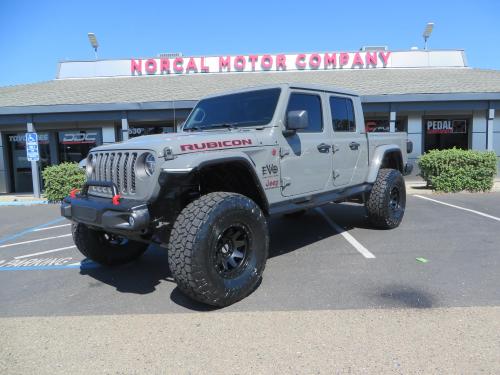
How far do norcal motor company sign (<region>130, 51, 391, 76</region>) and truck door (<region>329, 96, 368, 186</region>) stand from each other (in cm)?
1342

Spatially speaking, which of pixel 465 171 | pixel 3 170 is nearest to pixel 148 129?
pixel 3 170

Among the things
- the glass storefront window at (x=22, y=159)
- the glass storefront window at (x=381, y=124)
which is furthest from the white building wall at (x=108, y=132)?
the glass storefront window at (x=381, y=124)

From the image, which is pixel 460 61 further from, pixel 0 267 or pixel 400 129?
pixel 0 267

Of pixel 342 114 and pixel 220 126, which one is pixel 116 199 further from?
pixel 342 114

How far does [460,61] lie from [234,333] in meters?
19.8

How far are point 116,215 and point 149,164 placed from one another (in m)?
0.51

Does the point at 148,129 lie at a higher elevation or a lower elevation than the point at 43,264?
higher

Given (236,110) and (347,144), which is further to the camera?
(347,144)

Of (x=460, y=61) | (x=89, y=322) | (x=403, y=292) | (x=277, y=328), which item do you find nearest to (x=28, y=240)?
(x=89, y=322)

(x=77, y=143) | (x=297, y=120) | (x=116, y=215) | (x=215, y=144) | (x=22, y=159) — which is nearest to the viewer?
(x=116, y=215)

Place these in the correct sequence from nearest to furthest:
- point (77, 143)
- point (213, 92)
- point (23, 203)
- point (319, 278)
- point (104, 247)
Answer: point (319, 278) < point (104, 247) < point (23, 203) < point (213, 92) < point (77, 143)

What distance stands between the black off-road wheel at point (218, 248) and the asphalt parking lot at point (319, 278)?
0.69 feet

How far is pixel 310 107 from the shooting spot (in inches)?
185

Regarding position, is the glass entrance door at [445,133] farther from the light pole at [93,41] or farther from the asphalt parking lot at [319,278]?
the light pole at [93,41]
